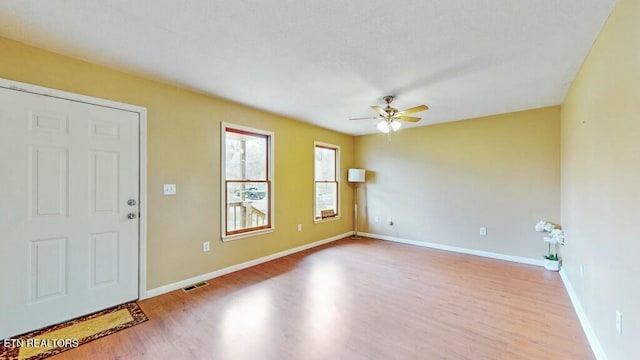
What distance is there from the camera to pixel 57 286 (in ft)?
7.82

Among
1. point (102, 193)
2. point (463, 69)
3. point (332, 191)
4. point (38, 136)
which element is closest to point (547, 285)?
point (463, 69)

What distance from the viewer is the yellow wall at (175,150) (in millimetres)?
2396

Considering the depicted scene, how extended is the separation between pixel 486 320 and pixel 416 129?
12.3ft

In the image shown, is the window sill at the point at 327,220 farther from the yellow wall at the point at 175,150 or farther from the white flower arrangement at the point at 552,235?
the white flower arrangement at the point at 552,235

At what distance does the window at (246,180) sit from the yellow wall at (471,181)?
8.79ft

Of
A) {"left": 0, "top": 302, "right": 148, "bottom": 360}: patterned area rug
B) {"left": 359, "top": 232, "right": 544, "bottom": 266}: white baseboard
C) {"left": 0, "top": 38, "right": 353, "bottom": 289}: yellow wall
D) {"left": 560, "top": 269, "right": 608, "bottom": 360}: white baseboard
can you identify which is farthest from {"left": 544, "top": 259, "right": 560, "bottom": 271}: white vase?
{"left": 0, "top": 302, "right": 148, "bottom": 360}: patterned area rug

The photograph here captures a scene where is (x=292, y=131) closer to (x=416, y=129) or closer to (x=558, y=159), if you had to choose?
(x=416, y=129)

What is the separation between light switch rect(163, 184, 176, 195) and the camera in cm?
311

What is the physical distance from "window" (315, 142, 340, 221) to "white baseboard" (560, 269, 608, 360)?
3787 millimetres

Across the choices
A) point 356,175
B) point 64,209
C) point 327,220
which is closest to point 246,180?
point 64,209

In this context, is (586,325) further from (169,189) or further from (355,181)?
(169,189)

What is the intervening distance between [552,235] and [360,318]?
330 centimetres

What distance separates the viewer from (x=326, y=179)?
5.89m

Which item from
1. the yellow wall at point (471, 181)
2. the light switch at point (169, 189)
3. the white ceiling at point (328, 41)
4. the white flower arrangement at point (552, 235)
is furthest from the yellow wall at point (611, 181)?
the light switch at point (169, 189)
